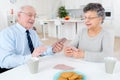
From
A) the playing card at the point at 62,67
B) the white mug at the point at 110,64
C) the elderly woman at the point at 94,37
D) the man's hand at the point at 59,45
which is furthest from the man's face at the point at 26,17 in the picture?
the white mug at the point at 110,64

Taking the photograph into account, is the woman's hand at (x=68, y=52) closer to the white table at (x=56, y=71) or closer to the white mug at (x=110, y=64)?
the white table at (x=56, y=71)

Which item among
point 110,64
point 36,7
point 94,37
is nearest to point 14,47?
point 94,37

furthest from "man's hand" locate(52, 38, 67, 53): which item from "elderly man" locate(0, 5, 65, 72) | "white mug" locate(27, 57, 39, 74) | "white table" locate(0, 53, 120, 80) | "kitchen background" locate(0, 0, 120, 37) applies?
"kitchen background" locate(0, 0, 120, 37)

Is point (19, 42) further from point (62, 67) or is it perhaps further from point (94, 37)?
point (94, 37)

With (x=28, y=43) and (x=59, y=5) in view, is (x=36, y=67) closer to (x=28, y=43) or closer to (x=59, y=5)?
(x=28, y=43)

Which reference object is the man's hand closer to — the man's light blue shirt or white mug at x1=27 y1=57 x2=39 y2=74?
the man's light blue shirt

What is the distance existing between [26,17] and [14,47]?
0.96 ft

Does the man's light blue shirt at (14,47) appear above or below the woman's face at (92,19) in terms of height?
below

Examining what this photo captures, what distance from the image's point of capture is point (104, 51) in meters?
1.50

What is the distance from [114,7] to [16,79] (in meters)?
5.72

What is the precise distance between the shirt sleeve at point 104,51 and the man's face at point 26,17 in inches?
23.0

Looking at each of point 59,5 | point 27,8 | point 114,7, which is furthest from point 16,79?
point 59,5

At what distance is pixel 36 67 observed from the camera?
1.11 metres

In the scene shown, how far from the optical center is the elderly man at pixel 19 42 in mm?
1396
